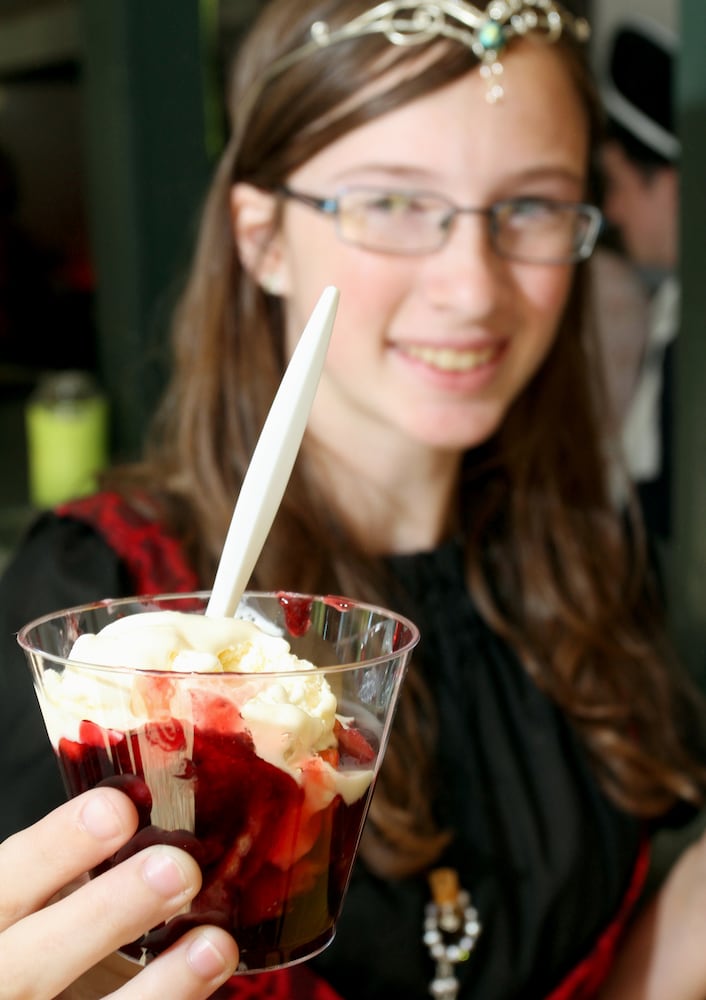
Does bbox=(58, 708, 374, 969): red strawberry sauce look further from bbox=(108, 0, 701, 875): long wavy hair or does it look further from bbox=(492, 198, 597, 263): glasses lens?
bbox=(492, 198, 597, 263): glasses lens

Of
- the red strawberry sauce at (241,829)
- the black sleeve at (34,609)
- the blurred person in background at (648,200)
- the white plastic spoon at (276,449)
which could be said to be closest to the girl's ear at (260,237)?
the black sleeve at (34,609)

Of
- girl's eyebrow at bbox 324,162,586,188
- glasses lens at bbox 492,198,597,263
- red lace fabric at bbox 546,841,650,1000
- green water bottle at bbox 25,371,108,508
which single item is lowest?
red lace fabric at bbox 546,841,650,1000

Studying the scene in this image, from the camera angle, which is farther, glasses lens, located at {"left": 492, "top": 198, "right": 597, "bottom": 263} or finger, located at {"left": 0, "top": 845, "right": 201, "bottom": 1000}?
glasses lens, located at {"left": 492, "top": 198, "right": 597, "bottom": 263}

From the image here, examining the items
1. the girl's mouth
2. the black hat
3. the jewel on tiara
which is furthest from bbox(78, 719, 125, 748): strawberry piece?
the black hat

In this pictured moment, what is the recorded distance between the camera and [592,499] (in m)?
1.57

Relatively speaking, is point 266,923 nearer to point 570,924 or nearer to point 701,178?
point 570,924

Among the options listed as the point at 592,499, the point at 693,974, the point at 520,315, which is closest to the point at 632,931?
the point at 693,974

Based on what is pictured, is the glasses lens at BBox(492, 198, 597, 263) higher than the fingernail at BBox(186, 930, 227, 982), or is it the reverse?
the glasses lens at BBox(492, 198, 597, 263)

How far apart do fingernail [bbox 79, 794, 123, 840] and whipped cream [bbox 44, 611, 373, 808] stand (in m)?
0.04

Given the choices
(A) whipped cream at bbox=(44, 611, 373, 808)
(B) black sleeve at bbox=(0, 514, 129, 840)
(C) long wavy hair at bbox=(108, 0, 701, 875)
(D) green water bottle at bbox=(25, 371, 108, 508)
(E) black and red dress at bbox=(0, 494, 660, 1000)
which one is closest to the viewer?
(A) whipped cream at bbox=(44, 611, 373, 808)

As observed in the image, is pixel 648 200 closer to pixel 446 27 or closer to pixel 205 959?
pixel 446 27

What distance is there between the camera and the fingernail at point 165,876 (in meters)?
0.55

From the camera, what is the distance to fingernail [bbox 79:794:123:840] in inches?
22.0

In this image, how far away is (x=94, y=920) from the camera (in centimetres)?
57
